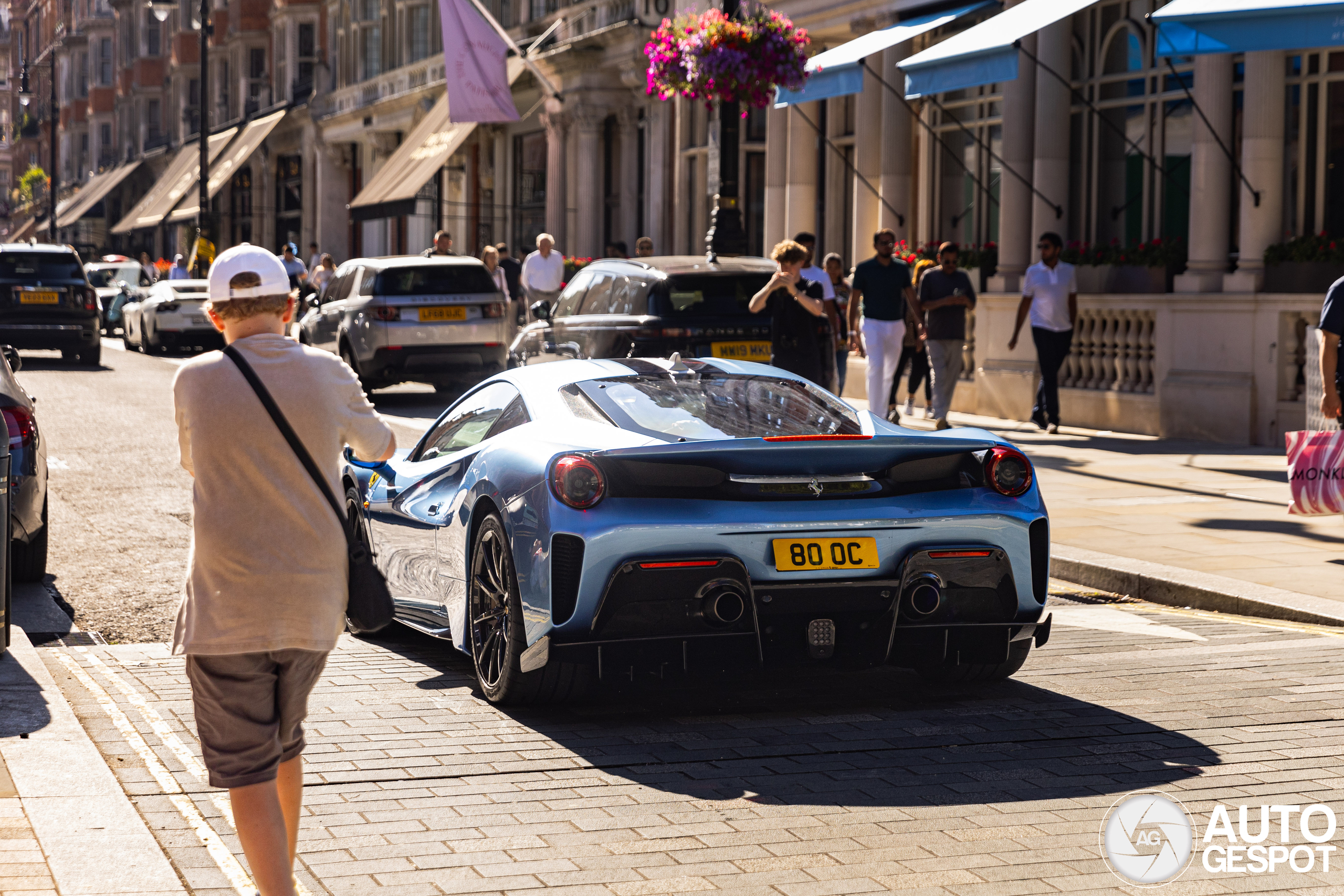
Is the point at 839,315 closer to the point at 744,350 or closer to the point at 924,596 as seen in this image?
the point at 744,350

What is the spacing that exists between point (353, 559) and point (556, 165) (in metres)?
28.9

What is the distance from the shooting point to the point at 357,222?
1954 inches

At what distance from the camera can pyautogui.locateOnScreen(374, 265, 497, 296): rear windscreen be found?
65.6 feet

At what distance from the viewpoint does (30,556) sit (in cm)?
901


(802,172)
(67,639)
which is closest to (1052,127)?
(802,172)

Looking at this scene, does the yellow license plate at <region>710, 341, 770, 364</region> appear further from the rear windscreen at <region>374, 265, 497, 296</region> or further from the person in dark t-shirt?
the rear windscreen at <region>374, 265, 497, 296</region>

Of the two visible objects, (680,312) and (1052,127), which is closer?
(680,312)

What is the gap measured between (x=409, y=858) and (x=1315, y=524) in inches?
313

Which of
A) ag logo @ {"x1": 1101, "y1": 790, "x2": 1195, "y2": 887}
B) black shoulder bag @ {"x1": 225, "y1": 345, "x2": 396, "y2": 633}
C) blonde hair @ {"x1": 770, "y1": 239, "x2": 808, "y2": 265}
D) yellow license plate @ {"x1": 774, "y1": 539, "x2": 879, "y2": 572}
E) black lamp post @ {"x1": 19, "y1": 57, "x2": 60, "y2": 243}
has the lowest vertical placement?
ag logo @ {"x1": 1101, "y1": 790, "x2": 1195, "y2": 887}

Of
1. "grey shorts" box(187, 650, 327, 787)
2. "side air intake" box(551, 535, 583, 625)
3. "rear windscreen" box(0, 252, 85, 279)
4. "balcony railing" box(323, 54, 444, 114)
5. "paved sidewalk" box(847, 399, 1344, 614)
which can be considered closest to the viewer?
"grey shorts" box(187, 650, 327, 787)

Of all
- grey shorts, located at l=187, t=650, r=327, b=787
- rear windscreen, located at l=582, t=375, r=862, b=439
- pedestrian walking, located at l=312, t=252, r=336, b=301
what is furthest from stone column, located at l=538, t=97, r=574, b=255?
grey shorts, located at l=187, t=650, r=327, b=787

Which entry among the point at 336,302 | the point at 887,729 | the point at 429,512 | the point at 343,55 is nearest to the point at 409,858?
the point at 887,729

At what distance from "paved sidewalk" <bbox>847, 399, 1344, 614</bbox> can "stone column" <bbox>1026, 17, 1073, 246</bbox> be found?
3.13m

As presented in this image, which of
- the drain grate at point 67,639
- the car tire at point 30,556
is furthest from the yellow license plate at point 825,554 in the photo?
the car tire at point 30,556
